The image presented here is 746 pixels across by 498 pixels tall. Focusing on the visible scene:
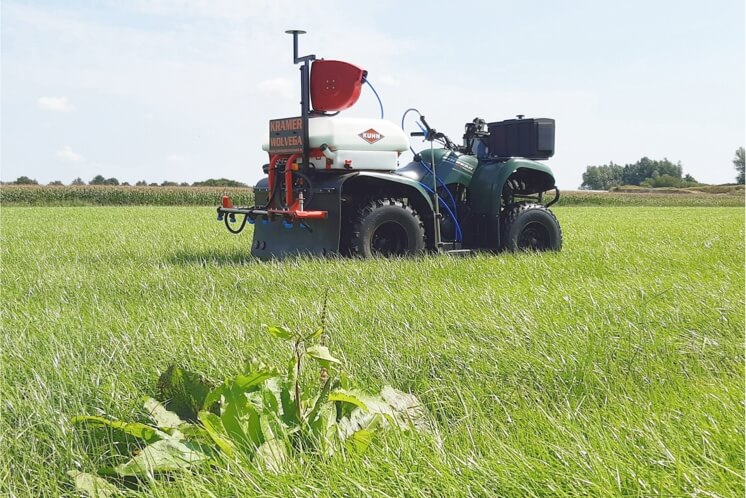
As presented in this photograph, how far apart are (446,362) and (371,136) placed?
409 centimetres

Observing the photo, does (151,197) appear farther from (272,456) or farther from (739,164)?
(739,164)

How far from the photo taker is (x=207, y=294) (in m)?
4.86

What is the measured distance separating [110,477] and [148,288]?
314cm

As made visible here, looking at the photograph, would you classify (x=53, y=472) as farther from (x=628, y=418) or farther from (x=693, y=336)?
(x=693, y=336)

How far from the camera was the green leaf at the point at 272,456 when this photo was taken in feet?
6.44

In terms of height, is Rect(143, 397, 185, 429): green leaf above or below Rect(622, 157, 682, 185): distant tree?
below

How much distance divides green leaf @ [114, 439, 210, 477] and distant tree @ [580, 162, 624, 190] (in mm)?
90059

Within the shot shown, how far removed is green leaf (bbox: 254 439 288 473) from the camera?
1.96 m

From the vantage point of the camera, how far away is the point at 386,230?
6.97 m

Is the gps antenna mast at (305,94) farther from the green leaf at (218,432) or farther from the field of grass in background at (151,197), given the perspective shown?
the field of grass in background at (151,197)

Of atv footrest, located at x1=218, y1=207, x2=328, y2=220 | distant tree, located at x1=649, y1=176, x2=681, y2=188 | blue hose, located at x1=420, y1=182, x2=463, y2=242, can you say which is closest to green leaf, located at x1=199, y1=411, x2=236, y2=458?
atv footrest, located at x1=218, y1=207, x2=328, y2=220

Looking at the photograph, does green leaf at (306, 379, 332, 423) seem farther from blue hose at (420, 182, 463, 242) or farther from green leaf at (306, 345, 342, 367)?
blue hose at (420, 182, 463, 242)

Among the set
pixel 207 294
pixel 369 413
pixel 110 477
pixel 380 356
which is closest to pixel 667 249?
pixel 207 294

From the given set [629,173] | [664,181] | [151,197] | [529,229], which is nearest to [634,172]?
[629,173]
